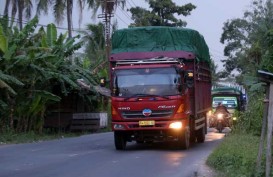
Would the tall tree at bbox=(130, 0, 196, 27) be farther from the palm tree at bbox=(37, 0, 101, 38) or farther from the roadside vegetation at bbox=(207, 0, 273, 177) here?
the palm tree at bbox=(37, 0, 101, 38)

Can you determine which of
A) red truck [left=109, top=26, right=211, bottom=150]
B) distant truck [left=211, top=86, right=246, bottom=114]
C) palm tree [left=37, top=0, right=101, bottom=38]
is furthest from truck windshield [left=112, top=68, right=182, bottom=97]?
palm tree [left=37, top=0, right=101, bottom=38]

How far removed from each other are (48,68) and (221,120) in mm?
9151

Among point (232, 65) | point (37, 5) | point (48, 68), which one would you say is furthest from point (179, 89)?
point (232, 65)

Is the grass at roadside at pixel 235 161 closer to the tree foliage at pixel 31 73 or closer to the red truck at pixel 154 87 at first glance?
the red truck at pixel 154 87

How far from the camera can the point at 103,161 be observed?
48.4 ft

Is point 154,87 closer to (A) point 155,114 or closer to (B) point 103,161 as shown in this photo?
(A) point 155,114

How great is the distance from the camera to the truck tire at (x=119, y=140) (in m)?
17.8

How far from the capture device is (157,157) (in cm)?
1559

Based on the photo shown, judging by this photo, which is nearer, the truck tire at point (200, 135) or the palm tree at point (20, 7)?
the truck tire at point (200, 135)

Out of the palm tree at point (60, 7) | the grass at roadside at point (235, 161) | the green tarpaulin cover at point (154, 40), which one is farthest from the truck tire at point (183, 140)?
the palm tree at point (60, 7)

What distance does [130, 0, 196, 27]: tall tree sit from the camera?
53219 mm

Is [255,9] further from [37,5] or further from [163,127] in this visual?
[163,127]

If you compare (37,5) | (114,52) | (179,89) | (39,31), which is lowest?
(179,89)

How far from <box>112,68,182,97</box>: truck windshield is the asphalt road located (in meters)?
1.92
